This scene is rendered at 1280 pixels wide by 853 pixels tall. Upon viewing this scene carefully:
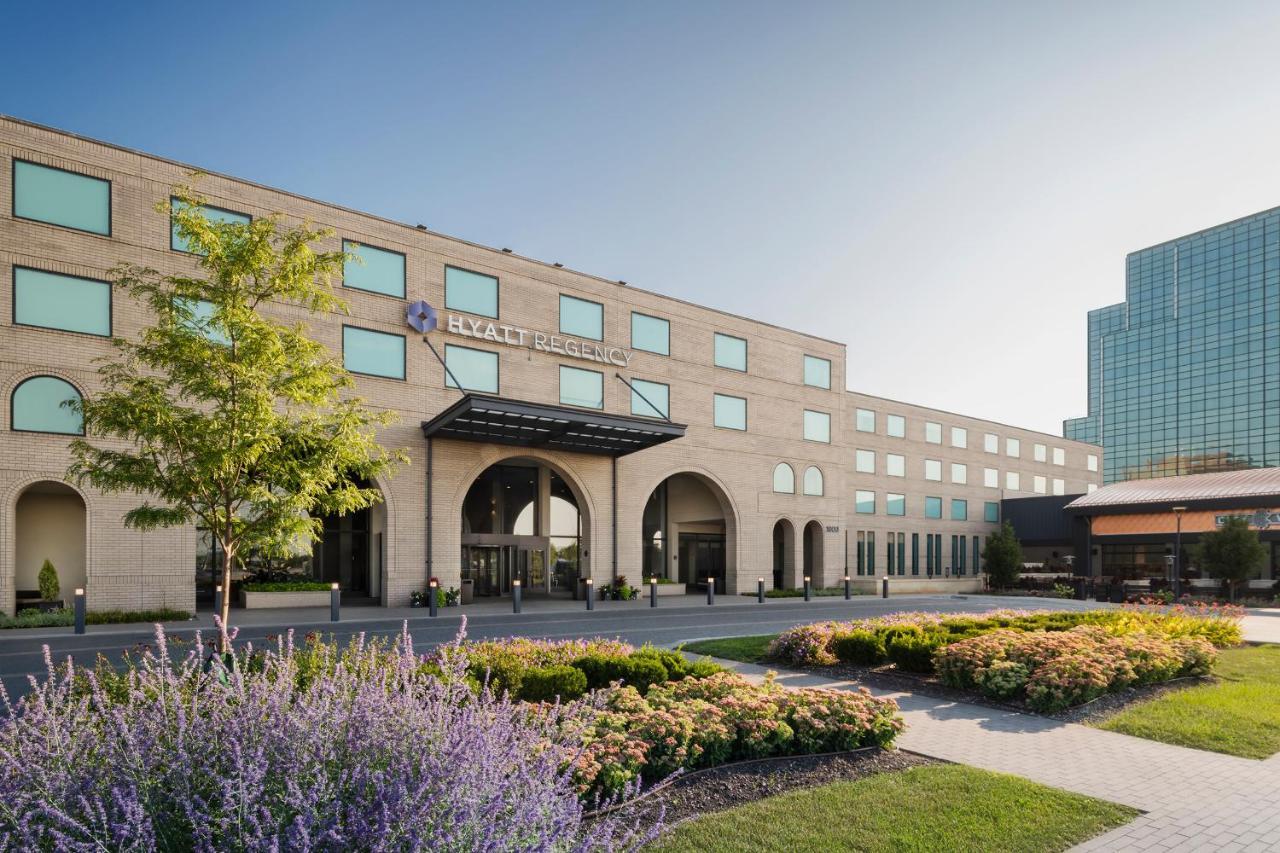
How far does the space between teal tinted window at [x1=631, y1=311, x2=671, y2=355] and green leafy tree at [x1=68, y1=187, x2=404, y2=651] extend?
73.6 ft

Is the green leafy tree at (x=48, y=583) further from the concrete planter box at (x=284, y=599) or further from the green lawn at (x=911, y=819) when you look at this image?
the green lawn at (x=911, y=819)

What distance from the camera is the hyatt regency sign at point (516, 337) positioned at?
88.2 ft

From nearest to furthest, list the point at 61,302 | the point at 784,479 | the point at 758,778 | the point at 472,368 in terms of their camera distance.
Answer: the point at 758,778
the point at 61,302
the point at 472,368
the point at 784,479

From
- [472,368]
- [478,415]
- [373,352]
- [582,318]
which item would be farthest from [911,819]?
[582,318]

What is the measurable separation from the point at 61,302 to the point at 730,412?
2497 cm

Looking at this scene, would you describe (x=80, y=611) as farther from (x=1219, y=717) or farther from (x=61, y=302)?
(x=1219, y=717)

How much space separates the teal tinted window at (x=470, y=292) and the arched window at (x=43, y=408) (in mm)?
11547

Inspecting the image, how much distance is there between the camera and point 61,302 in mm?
21016

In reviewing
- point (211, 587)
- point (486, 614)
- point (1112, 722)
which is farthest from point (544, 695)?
point (211, 587)

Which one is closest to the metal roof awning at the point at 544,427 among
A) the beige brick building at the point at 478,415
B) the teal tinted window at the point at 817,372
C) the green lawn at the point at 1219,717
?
the beige brick building at the point at 478,415

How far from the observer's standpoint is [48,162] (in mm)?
21141

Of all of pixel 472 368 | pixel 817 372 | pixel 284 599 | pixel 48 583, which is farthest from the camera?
pixel 817 372

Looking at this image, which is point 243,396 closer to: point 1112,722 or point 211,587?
point 1112,722

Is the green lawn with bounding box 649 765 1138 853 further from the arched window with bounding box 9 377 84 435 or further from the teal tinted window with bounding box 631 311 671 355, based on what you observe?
the teal tinted window with bounding box 631 311 671 355
